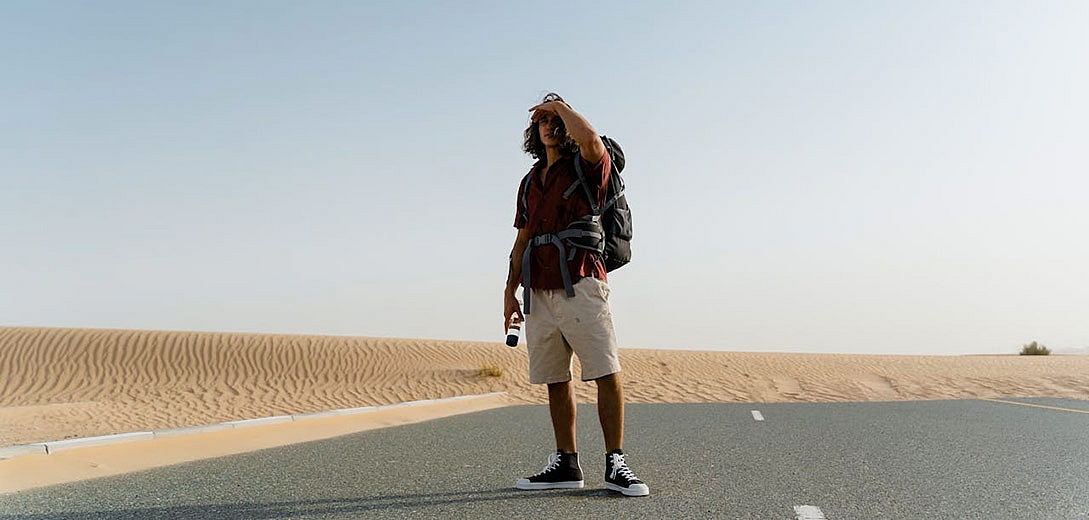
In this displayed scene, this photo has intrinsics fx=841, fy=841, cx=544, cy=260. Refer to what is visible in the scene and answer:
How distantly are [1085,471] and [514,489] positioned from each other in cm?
367

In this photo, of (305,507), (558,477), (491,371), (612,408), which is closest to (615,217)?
(612,408)

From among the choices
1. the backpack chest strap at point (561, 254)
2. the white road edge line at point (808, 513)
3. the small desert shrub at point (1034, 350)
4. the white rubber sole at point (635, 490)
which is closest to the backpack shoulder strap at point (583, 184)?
the backpack chest strap at point (561, 254)

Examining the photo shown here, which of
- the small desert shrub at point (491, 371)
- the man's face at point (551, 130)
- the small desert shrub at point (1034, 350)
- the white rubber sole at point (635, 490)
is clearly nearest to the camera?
the white rubber sole at point (635, 490)

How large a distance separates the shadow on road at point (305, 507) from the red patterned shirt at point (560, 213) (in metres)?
1.11

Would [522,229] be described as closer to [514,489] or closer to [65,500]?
[514,489]

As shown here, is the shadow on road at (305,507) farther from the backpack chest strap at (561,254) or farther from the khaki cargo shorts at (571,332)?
the backpack chest strap at (561,254)

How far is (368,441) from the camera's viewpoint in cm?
731

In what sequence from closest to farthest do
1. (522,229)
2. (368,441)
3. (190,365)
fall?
(522,229) < (368,441) < (190,365)

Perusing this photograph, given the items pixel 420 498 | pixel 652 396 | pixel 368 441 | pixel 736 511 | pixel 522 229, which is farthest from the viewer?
pixel 652 396

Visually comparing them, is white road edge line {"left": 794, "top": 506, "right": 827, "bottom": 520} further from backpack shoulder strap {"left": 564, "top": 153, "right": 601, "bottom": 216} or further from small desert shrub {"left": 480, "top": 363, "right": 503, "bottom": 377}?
small desert shrub {"left": 480, "top": 363, "right": 503, "bottom": 377}

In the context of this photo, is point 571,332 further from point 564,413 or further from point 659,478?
point 659,478

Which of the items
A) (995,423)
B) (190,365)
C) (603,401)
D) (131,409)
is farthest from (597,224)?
(190,365)

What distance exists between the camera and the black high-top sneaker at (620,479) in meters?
4.18

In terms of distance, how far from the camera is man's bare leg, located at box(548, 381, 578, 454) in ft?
14.7
